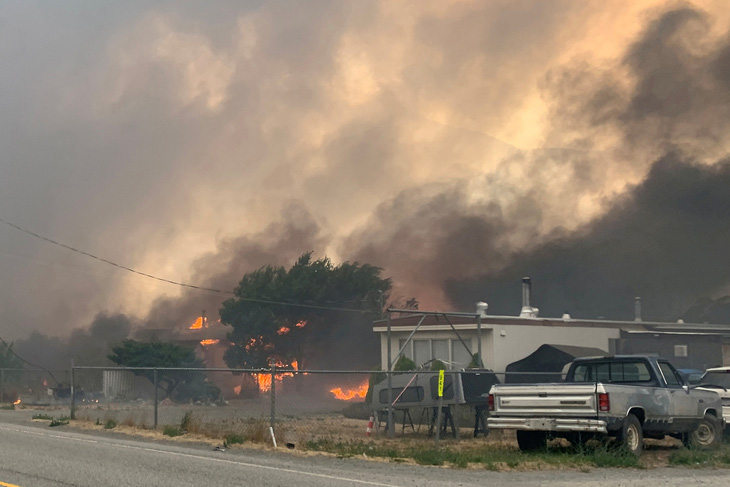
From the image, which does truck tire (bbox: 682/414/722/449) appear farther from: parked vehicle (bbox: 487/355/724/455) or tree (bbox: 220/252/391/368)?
tree (bbox: 220/252/391/368)

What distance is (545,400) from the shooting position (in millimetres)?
13906

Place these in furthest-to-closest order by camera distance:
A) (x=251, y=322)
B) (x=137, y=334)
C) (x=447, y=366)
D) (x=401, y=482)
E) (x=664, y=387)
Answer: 1. (x=137, y=334)
2. (x=251, y=322)
3. (x=447, y=366)
4. (x=664, y=387)
5. (x=401, y=482)

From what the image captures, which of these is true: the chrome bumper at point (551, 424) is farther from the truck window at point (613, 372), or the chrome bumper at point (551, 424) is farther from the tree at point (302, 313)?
the tree at point (302, 313)

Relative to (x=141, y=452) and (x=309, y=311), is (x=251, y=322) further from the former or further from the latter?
(x=141, y=452)

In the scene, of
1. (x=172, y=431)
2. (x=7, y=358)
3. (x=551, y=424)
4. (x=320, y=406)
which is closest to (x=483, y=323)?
(x=320, y=406)

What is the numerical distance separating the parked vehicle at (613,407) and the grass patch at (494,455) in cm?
34

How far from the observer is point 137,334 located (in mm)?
62688

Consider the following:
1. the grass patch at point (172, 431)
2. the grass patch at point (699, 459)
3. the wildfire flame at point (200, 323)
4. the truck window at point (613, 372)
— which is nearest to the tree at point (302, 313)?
the wildfire flame at point (200, 323)

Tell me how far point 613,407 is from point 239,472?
624 centimetres

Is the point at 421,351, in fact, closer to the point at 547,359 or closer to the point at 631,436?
the point at 547,359

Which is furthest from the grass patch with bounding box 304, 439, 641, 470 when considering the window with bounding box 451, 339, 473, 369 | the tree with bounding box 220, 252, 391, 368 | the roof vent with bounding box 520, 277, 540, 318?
the tree with bounding box 220, 252, 391, 368

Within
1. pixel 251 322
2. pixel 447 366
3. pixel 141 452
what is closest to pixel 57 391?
pixel 251 322

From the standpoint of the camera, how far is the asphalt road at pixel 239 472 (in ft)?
33.7

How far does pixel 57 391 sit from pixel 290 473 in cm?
3091
